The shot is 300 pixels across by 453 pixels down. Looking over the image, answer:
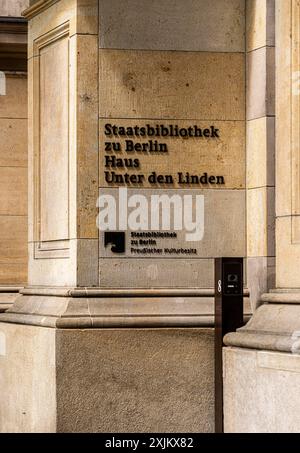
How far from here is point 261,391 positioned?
1162cm

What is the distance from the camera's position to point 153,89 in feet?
43.9

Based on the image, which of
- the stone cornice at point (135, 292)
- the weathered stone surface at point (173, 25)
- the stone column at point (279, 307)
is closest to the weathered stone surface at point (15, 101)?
the weathered stone surface at point (173, 25)

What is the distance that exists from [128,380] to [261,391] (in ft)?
5.65

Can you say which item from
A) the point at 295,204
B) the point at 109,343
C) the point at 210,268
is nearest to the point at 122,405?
the point at 109,343

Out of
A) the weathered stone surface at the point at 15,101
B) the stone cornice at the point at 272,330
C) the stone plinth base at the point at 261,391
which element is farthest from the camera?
the weathered stone surface at the point at 15,101

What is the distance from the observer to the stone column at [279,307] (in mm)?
11531

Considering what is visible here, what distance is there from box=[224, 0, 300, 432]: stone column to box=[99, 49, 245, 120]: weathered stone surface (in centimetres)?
114

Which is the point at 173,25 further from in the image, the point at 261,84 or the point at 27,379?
the point at 27,379

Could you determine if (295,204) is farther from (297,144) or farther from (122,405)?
(122,405)

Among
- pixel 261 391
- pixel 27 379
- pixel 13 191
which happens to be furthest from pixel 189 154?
pixel 13 191

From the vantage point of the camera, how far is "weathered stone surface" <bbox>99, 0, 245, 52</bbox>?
13.3 m

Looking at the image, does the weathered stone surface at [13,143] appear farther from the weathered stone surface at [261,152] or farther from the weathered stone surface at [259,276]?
the weathered stone surface at [259,276]

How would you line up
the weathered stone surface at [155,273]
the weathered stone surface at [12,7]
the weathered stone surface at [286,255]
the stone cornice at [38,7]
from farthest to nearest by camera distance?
1. the weathered stone surface at [12,7]
2. the stone cornice at [38,7]
3. the weathered stone surface at [155,273]
4. the weathered stone surface at [286,255]

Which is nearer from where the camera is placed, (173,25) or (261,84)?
(261,84)
